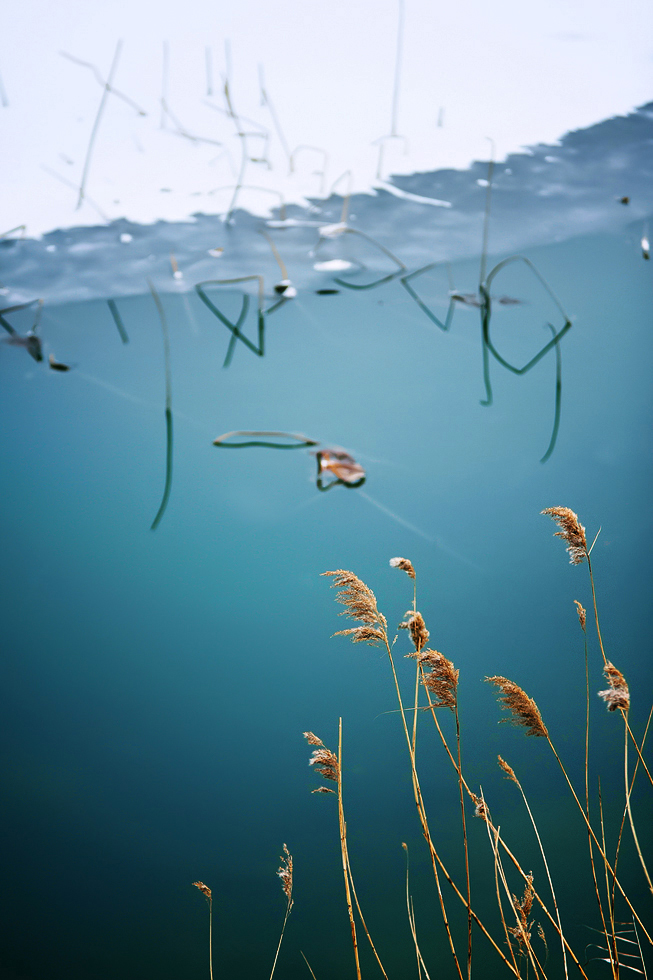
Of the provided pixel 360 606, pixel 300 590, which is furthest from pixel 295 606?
pixel 360 606

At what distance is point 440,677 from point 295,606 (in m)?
0.52

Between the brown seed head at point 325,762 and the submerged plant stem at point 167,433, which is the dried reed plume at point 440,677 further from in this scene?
the submerged plant stem at point 167,433

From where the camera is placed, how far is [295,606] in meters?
1.28

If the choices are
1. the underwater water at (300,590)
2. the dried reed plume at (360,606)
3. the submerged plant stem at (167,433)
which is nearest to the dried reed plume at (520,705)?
the dried reed plume at (360,606)

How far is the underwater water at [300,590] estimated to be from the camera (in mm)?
1251

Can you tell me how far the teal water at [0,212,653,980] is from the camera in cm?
125

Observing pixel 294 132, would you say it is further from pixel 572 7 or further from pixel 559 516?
pixel 559 516

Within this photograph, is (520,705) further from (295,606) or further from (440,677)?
(295,606)

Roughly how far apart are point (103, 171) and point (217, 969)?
1.75 m

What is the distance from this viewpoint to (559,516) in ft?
2.68

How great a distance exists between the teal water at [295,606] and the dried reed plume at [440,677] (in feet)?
1.50

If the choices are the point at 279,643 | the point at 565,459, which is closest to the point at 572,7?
the point at 565,459

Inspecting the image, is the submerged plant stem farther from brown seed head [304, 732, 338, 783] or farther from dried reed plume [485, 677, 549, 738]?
dried reed plume [485, 677, 549, 738]

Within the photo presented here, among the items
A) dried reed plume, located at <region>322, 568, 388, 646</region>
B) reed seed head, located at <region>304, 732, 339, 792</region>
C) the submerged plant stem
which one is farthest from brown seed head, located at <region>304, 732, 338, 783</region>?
the submerged plant stem
